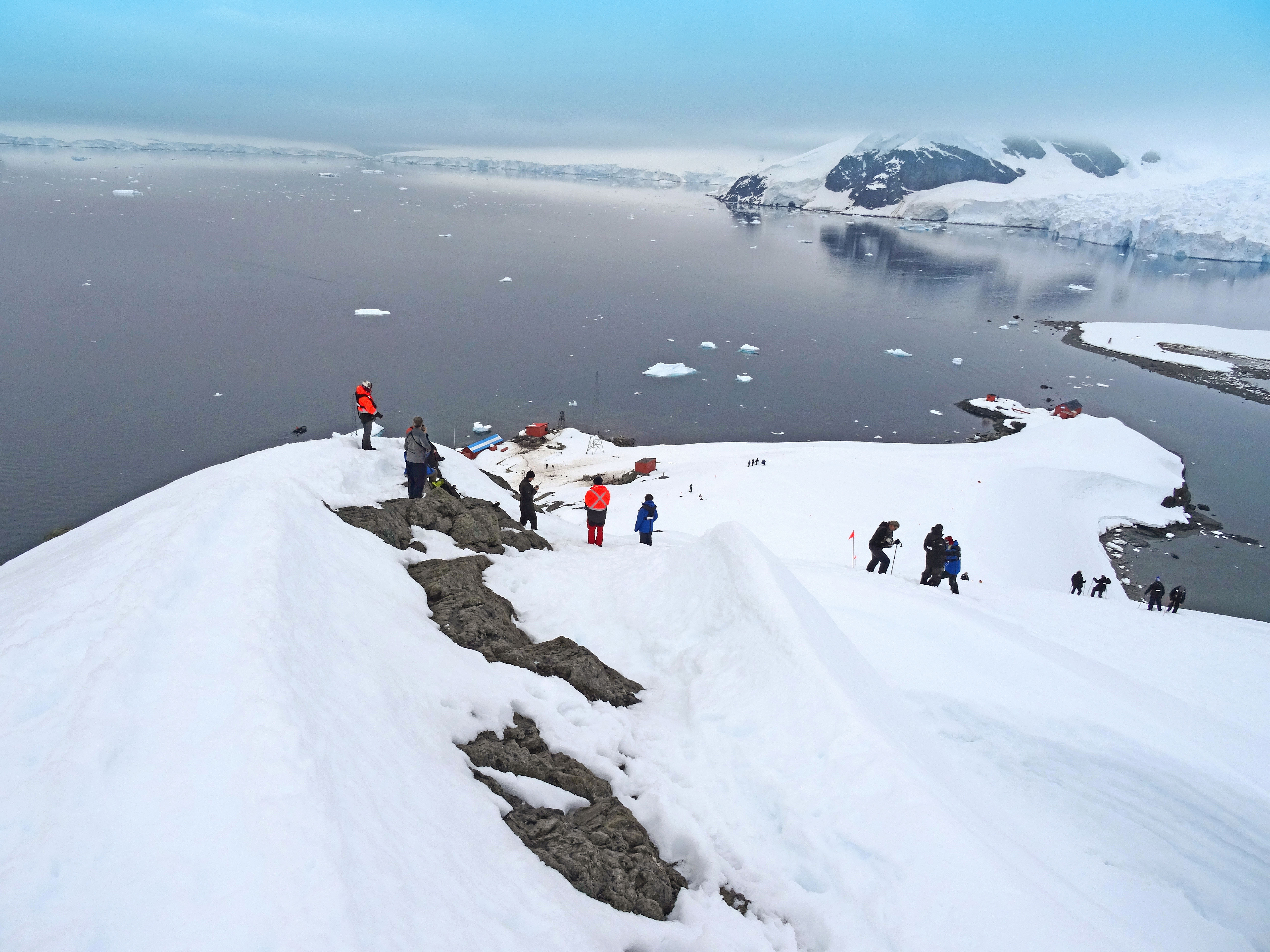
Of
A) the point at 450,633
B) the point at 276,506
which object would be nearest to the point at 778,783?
the point at 450,633

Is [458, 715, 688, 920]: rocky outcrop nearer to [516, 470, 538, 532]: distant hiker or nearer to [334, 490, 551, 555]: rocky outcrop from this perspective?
[334, 490, 551, 555]: rocky outcrop

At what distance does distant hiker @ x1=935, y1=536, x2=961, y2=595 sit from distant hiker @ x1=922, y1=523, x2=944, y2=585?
0.29 feet

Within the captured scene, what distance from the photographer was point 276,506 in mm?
7918

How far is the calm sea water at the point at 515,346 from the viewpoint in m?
36.3

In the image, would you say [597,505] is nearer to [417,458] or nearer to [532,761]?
[417,458]

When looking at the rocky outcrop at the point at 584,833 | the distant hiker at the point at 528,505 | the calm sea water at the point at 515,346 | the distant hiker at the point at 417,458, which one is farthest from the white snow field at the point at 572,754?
the calm sea water at the point at 515,346

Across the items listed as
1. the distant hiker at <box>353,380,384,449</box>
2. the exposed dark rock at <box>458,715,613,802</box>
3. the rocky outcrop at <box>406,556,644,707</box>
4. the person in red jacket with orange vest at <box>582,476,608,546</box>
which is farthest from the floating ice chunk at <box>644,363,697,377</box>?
the exposed dark rock at <box>458,715,613,802</box>

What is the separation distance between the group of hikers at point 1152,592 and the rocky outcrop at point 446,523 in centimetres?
1605

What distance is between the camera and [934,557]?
50.0 feet

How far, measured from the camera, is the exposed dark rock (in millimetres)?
5820

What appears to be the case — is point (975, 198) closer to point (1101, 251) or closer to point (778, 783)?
point (1101, 251)

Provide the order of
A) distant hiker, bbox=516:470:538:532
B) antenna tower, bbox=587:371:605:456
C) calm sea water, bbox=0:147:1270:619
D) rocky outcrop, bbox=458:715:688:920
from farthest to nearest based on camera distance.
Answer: antenna tower, bbox=587:371:605:456 → calm sea water, bbox=0:147:1270:619 → distant hiker, bbox=516:470:538:532 → rocky outcrop, bbox=458:715:688:920

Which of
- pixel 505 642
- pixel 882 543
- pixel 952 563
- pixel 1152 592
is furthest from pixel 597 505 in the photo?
pixel 1152 592

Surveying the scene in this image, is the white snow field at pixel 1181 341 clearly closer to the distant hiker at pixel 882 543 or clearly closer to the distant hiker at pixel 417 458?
the distant hiker at pixel 882 543
